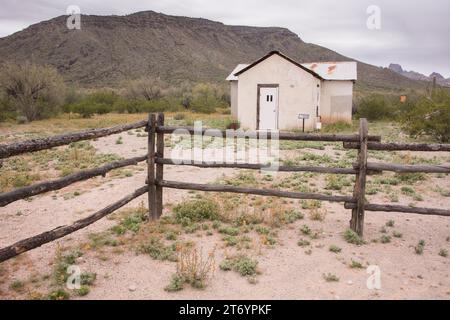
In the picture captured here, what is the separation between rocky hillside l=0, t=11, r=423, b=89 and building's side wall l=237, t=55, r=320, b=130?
133 feet

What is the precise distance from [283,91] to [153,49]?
230 ft

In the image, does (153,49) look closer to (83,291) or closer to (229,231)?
(229,231)

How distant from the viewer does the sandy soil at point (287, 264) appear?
434 cm

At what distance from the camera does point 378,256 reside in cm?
531

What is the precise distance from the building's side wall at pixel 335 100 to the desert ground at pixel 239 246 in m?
13.2

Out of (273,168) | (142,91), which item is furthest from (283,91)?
(142,91)

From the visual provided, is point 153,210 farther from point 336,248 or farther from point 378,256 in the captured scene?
point 378,256

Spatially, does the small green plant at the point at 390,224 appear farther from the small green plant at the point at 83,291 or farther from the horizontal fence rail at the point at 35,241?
the small green plant at the point at 83,291

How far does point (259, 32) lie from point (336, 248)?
122598 millimetres

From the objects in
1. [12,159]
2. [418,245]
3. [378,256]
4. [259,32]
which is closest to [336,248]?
[378,256]

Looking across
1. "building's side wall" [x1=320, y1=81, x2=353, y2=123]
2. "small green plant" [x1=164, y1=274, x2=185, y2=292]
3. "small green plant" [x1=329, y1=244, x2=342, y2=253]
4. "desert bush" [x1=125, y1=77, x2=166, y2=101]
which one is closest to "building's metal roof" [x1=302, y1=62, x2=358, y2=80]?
"building's side wall" [x1=320, y1=81, x2=353, y2=123]

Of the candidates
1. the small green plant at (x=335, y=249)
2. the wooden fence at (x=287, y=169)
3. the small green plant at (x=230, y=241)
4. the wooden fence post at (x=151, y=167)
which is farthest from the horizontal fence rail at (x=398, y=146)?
the wooden fence post at (x=151, y=167)

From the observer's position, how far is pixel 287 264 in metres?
5.05

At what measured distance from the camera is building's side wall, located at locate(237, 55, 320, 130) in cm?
1892
